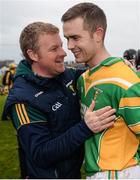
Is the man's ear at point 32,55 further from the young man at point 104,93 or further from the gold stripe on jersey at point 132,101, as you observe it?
the gold stripe on jersey at point 132,101

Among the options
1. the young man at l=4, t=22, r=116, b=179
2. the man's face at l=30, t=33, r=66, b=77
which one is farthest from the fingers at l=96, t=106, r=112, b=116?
the man's face at l=30, t=33, r=66, b=77

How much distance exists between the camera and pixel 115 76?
9.24 feet

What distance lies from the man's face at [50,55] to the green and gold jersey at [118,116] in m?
0.49

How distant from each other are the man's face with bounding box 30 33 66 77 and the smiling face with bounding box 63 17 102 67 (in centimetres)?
32

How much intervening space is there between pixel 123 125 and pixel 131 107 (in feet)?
0.61

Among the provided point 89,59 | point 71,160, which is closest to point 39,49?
point 89,59

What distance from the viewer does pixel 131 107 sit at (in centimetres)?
273

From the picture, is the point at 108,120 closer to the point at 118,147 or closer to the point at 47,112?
the point at 118,147

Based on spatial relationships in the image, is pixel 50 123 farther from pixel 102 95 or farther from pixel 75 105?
pixel 102 95

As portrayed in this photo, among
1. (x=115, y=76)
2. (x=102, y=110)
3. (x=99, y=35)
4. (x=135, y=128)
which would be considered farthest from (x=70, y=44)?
(x=135, y=128)

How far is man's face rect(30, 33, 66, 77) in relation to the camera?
3.34m

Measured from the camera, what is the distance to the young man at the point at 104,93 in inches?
109

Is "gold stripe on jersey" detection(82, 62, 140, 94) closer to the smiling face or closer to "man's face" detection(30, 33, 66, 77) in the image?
the smiling face

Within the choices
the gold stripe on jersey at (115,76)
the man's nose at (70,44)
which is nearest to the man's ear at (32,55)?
the man's nose at (70,44)
